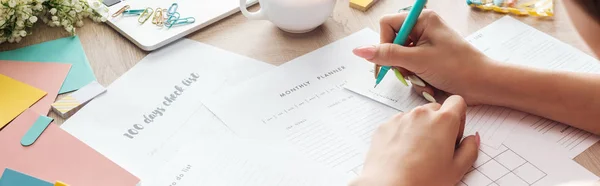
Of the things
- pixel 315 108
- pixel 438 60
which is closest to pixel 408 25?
pixel 438 60

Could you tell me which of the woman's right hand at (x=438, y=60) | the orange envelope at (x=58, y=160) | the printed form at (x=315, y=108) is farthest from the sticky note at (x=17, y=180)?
the woman's right hand at (x=438, y=60)

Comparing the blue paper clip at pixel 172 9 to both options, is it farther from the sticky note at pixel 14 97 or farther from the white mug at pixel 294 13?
the sticky note at pixel 14 97

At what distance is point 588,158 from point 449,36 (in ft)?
0.77

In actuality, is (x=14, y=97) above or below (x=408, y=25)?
below

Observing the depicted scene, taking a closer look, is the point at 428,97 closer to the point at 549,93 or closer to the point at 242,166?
the point at 549,93

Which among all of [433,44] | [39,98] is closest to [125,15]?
[39,98]

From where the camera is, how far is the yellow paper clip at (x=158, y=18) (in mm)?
931

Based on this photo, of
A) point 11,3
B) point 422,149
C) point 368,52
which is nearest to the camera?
point 422,149

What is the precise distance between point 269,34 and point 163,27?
0.18m

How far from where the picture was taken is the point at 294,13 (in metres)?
0.86

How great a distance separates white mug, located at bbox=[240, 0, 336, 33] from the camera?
850mm

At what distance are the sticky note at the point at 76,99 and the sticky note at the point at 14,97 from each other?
0.04 m

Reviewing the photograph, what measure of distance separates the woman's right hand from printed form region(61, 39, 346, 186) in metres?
0.19

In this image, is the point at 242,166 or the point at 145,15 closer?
the point at 242,166
